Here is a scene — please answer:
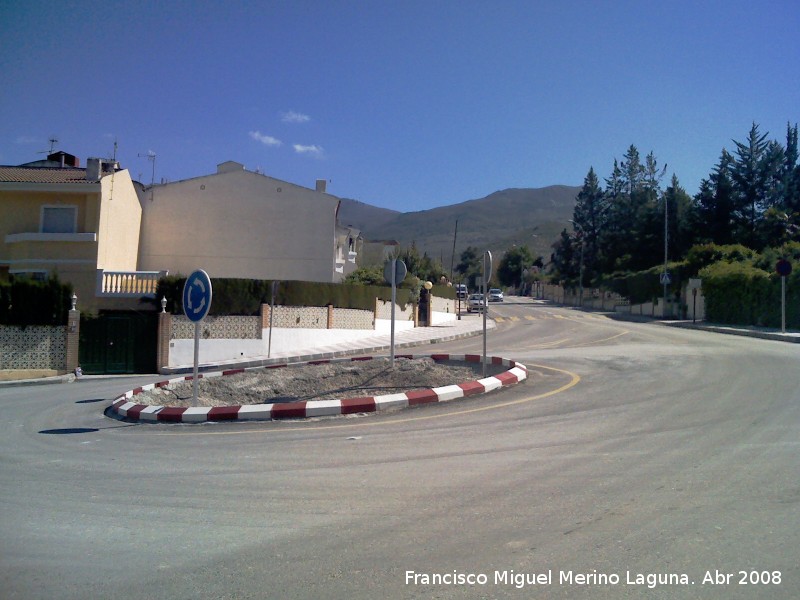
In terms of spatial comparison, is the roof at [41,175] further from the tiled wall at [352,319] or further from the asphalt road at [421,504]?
the asphalt road at [421,504]

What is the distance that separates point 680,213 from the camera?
74938mm

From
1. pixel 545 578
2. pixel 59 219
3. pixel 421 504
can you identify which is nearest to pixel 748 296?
pixel 59 219

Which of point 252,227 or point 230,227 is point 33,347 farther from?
point 252,227

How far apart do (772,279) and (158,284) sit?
3003 cm

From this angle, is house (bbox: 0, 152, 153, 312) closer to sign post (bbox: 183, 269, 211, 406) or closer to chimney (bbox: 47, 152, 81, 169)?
chimney (bbox: 47, 152, 81, 169)

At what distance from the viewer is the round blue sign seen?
1106 cm

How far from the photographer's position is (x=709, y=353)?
1878 centimetres

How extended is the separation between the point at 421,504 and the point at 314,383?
7953 millimetres

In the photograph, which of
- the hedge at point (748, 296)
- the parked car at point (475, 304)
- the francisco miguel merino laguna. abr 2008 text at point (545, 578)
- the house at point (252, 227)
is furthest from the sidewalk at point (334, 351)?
the parked car at point (475, 304)

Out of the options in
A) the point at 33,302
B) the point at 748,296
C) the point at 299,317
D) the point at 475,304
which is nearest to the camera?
the point at 33,302

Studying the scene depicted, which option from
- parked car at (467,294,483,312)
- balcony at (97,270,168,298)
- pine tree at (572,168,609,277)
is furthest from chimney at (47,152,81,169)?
pine tree at (572,168,609,277)

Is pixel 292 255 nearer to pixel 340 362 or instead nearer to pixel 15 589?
pixel 340 362

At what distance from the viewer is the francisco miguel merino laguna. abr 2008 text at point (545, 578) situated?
4301mm

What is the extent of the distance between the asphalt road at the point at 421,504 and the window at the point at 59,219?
858 inches
